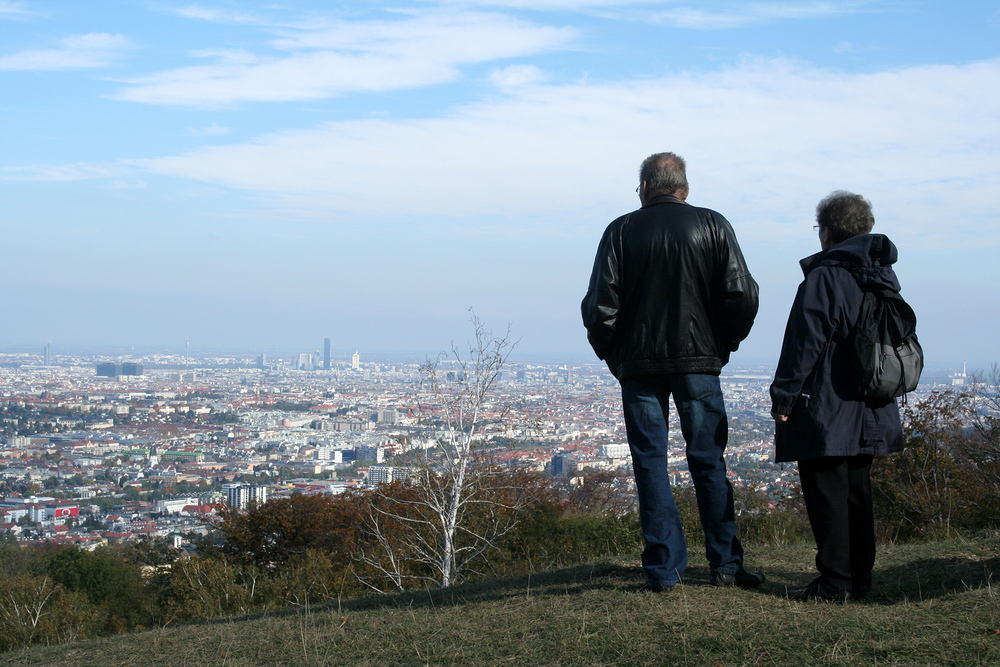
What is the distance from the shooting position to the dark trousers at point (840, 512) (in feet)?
10.8

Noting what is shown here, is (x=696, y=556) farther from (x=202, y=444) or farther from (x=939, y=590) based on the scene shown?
(x=202, y=444)

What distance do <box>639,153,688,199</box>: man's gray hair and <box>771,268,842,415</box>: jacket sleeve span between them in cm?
72

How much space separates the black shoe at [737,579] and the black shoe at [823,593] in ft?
0.67

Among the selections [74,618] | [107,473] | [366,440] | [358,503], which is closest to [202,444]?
[107,473]

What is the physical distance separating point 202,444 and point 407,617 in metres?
57.4

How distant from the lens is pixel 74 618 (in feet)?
49.2

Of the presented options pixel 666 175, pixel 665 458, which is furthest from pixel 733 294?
pixel 665 458

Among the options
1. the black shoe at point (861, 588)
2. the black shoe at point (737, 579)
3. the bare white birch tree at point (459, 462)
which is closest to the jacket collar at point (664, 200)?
the black shoe at point (737, 579)

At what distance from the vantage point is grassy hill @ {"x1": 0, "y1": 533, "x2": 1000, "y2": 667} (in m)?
2.63

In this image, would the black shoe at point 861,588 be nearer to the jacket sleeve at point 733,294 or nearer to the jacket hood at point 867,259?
the jacket sleeve at point 733,294

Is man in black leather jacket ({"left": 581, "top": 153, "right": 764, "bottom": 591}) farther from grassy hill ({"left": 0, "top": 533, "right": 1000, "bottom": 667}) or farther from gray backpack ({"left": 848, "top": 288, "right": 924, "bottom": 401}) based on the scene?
gray backpack ({"left": 848, "top": 288, "right": 924, "bottom": 401})

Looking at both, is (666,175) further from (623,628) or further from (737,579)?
(623,628)

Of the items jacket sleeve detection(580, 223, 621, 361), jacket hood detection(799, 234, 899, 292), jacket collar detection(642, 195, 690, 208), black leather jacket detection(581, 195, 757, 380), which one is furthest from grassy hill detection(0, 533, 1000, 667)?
jacket collar detection(642, 195, 690, 208)

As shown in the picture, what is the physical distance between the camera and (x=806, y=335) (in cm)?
324
